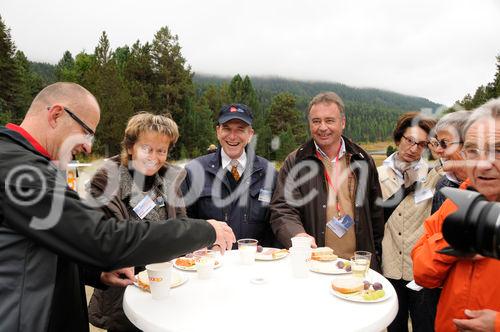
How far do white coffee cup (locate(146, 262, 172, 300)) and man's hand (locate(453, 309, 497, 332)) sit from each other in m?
1.55

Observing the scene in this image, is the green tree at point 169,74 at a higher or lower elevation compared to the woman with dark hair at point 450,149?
higher

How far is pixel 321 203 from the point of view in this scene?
3627mm

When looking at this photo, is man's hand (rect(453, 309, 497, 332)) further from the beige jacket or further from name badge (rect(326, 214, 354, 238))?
name badge (rect(326, 214, 354, 238))

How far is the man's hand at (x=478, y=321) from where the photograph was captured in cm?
182

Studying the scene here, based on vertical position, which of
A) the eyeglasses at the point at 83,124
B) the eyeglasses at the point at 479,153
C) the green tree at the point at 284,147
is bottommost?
the green tree at the point at 284,147

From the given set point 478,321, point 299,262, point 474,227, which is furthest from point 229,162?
point 474,227

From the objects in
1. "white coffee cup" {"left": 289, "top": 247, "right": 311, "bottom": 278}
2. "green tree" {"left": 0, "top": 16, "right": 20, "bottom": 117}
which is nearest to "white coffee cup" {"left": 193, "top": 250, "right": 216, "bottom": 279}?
"white coffee cup" {"left": 289, "top": 247, "right": 311, "bottom": 278}

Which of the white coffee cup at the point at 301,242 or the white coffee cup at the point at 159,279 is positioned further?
the white coffee cup at the point at 301,242

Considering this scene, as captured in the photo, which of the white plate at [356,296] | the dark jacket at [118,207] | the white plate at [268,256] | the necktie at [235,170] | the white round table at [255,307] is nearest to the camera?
the white round table at [255,307]

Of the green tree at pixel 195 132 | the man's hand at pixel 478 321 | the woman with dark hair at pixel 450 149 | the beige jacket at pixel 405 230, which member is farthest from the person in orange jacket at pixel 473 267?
the green tree at pixel 195 132

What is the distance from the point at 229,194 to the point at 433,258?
2127mm

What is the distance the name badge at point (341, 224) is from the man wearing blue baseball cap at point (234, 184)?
0.68 meters

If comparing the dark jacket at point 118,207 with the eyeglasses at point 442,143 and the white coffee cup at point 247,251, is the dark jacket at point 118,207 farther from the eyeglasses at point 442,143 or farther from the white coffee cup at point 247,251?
the eyeglasses at point 442,143

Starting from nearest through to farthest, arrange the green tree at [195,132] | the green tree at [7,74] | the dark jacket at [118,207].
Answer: the dark jacket at [118,207], the green tree at [7,74], the green tree at [195,132]
